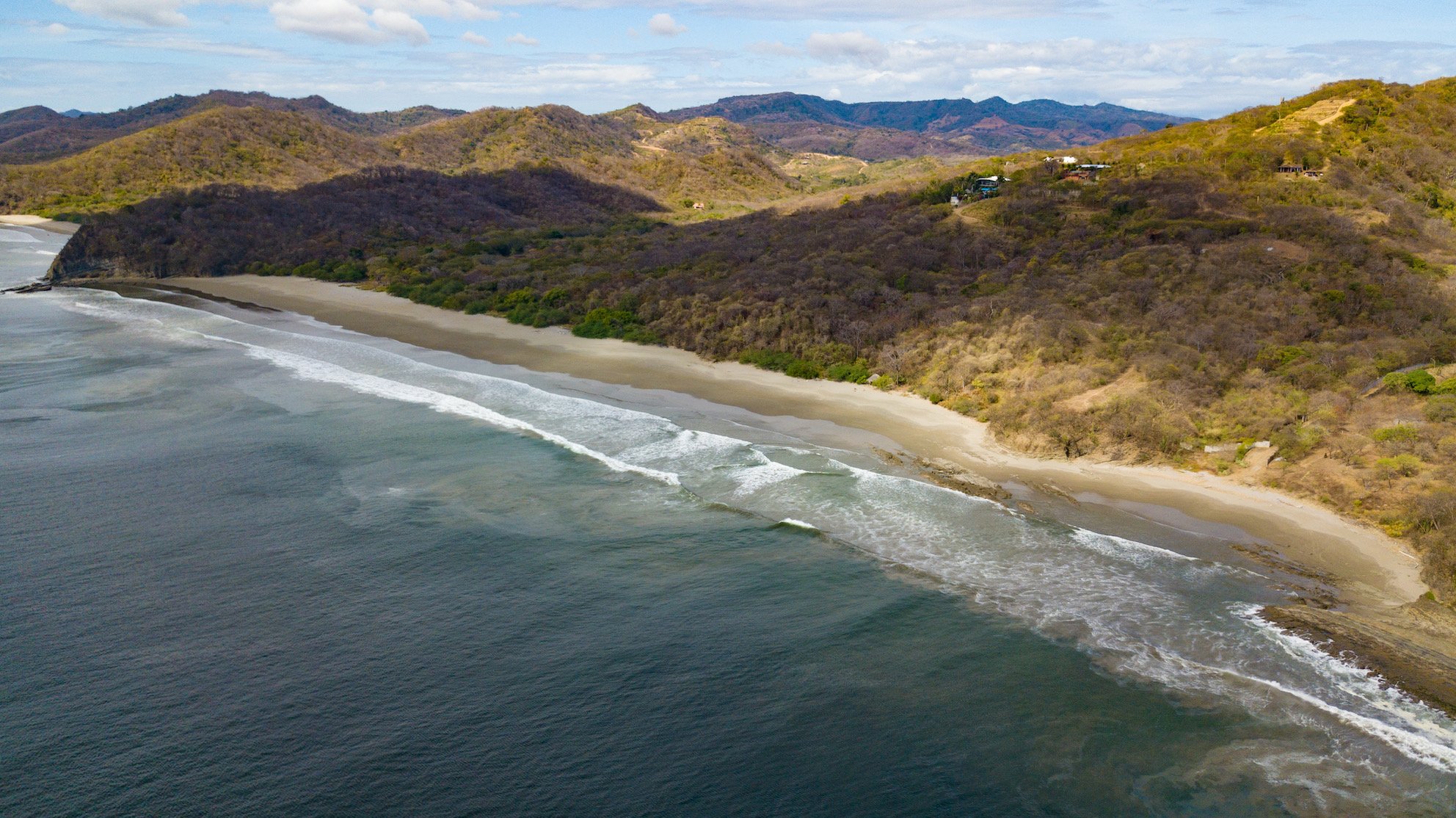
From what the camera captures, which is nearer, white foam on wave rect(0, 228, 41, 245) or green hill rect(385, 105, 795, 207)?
white foam on wave rect(0, 228, 41, 245)

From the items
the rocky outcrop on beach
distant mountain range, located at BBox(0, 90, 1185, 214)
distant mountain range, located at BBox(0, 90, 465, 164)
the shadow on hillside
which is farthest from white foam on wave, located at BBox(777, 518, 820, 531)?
distant mountain range, located at BBox(0, 90, 465, 164)

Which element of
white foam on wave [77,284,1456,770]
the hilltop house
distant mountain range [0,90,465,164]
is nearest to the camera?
white foam on wave [77,284,1456,770]

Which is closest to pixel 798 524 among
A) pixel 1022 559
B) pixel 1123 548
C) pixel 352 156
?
pixel 1022 559

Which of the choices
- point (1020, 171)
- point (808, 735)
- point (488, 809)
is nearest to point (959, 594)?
point (808, 735)

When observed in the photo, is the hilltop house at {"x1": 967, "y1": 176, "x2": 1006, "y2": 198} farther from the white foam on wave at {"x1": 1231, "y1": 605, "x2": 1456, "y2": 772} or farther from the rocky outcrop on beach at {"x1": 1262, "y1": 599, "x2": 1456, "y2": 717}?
the white foam on wave at {"x1": 1231, "y1": 605, "x2": 1456, "y2": 772}

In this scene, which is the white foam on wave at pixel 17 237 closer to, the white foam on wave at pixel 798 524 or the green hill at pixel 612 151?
the green hill at pixel 612 151

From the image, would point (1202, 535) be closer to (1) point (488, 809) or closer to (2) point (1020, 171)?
(1) point (488, 809)
